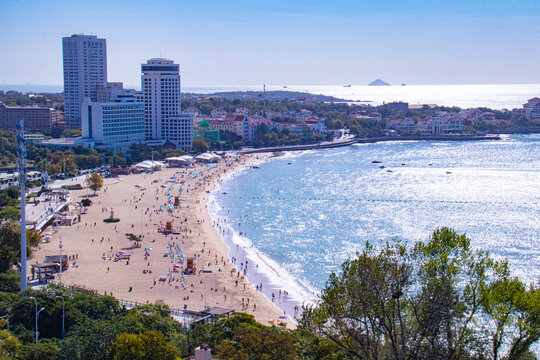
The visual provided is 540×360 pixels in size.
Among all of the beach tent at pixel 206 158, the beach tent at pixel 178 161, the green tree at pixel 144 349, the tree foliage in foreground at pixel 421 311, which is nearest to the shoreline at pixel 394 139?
the beach tent at pixel 206 158

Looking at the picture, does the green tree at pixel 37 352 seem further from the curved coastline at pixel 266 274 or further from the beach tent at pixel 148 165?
the beach tent at pixel 148 165

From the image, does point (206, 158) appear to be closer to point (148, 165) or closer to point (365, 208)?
point (148, 165)

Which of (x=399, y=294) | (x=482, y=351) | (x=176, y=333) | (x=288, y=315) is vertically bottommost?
(x=288, y=315)

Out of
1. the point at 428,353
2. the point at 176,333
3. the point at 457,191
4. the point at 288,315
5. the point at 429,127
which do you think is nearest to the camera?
the point at 428,353

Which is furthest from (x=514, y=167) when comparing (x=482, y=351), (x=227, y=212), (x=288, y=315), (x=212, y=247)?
(x=482, y=351)

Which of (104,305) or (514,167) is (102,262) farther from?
(514,167)

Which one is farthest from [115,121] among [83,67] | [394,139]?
[394,139]
